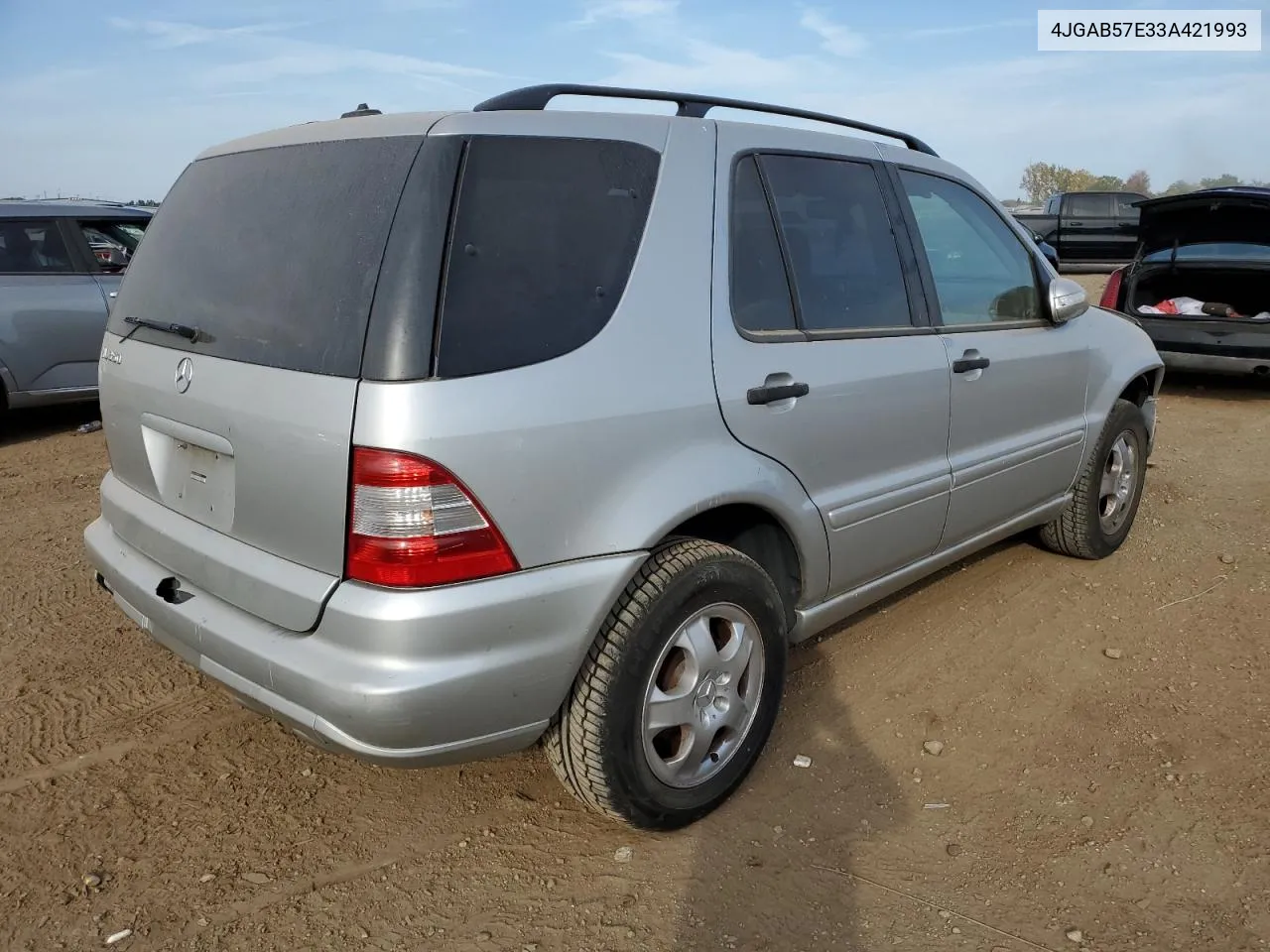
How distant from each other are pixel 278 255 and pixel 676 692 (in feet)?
4.83

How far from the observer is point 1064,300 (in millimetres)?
3805

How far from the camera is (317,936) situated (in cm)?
226

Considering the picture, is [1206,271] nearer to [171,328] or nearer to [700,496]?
[700,496]

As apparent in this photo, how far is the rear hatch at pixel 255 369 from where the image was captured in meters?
2.12

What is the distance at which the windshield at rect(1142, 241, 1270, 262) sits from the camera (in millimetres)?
7773

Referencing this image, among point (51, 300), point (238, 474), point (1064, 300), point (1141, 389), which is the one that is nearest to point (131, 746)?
point (238, 474)

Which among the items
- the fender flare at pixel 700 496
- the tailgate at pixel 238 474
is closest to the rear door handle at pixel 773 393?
the fender flare at pixel 700 496

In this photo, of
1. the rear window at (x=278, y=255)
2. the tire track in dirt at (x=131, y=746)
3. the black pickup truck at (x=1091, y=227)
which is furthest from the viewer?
the black pickup truck at (x=1091, y=227)

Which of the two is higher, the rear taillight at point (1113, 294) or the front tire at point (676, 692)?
the rear taillight at point (1113, 294)

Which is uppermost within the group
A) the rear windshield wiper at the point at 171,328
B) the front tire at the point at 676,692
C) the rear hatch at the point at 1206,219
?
the rear hatch at the point at 1206,219

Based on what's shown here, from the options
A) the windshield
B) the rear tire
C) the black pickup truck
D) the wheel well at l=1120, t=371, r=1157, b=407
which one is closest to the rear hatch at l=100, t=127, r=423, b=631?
the rear tire

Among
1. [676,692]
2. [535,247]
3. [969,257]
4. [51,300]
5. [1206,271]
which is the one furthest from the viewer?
[1206,271]

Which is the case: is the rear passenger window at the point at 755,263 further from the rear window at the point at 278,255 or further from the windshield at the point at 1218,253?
the windshield at the point at 1218,253

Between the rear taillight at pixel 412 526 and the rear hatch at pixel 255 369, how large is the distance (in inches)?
2.1
